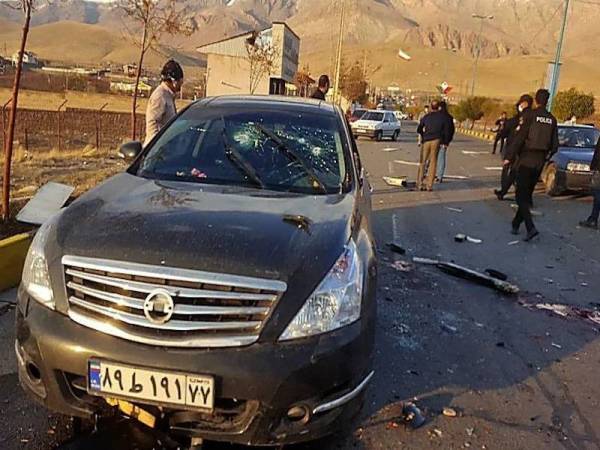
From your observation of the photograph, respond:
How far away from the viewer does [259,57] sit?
35562 mm

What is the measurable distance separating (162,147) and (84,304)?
197 centimetres

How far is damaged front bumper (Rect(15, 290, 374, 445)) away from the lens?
2.60 m

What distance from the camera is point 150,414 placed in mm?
2799

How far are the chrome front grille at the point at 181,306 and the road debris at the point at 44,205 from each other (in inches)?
155

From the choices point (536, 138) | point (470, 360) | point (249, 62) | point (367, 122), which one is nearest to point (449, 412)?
point (470, 360)

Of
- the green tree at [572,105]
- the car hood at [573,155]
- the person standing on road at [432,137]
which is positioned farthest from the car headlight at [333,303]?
the green tree at [572,105]

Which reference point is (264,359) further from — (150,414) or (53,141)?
(53,141)

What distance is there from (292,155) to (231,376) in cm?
211

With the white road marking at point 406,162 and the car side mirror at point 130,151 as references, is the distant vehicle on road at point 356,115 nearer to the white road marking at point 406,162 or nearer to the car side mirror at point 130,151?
the white road marking at point 406,162

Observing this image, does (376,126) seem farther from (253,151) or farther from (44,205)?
(253,151)

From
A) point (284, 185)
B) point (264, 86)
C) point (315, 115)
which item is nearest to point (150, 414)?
point (284, 185)

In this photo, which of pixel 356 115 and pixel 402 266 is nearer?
pixel 402 266

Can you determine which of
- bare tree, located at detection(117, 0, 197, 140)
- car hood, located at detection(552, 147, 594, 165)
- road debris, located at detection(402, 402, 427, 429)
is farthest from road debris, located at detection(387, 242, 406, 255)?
bare tree, located at detection(117, 0, 197, 140)

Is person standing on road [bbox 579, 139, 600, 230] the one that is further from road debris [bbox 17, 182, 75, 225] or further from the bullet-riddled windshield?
road debris [bbox 17, 182, 75, 225]
